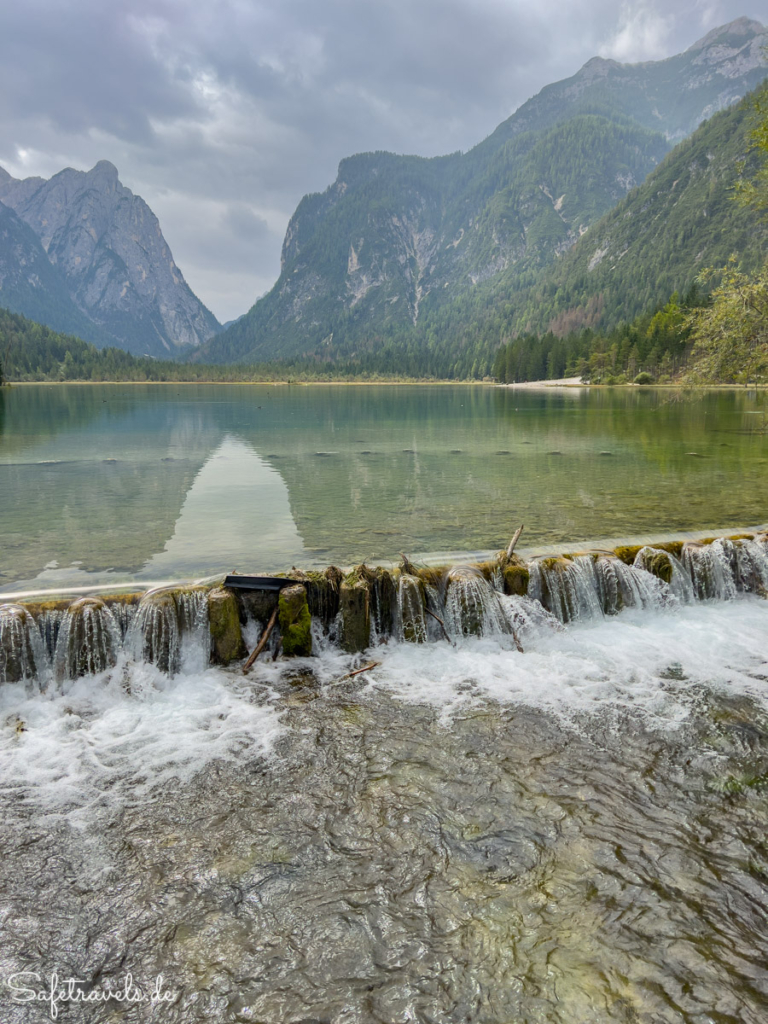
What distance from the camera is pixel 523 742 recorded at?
7961 mm

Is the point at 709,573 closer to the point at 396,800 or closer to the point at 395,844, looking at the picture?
the point at 396,800

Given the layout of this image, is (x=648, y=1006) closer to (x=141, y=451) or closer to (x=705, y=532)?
(x=705, y=532)

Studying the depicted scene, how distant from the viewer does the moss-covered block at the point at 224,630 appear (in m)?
10.7

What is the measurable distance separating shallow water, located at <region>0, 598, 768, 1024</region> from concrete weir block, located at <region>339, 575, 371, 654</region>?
4.22 ft

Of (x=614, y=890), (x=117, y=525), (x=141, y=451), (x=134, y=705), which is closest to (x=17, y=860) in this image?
(x=134, y=705)

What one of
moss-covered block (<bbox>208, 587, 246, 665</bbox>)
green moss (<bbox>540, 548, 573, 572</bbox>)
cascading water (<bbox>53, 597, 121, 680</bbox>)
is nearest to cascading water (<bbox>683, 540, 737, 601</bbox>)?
green moss (<bbox>540, 548, 573, 572</bbox>)

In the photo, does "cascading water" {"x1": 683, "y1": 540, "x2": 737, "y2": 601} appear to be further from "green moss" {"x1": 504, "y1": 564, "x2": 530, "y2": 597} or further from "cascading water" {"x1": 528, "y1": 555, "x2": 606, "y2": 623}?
"green moss" {"x1": 504, "y1": 564, "x2": 530, "y2": 597}

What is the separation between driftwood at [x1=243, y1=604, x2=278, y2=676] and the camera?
1035 cm

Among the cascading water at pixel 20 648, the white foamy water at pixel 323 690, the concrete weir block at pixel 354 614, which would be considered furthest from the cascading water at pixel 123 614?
the concrete weir block at pixel 354 614

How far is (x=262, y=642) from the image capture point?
10492 mm

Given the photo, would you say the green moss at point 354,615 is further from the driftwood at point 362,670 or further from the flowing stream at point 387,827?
the driftwood at point 362,670

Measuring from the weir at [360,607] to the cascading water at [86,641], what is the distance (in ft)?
0.06

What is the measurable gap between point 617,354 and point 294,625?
15540 centimetres

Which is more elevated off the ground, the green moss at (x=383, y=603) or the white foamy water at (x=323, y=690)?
the green moss at (x=383, y=603)
